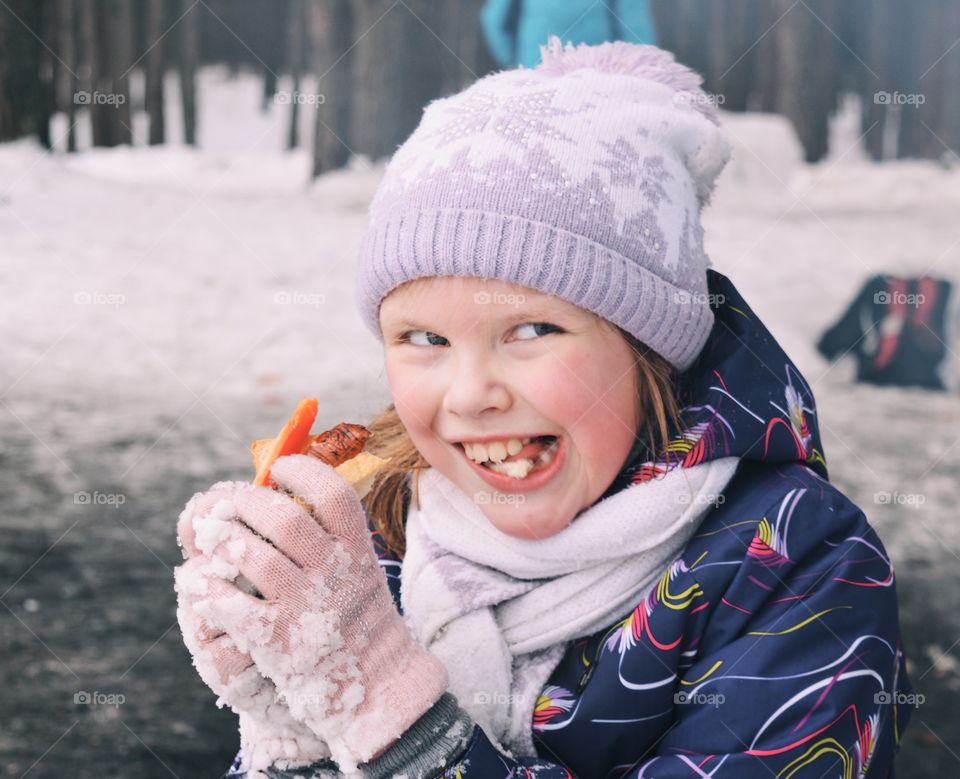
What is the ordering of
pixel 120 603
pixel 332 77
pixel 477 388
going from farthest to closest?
pixel 332 77
pixel 120 603
pixel 477 388

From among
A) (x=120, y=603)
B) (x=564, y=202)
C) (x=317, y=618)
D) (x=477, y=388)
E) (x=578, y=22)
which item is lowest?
(x=120, y=603)

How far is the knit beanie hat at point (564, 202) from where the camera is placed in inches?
51.8

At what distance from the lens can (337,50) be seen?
6324 millimetres

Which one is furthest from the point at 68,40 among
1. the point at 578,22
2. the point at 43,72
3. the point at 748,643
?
the point at 748,643

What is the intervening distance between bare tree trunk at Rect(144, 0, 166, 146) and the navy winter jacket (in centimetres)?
559

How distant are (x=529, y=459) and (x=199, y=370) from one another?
369 cm

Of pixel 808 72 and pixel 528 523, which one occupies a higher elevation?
pixel 808 72

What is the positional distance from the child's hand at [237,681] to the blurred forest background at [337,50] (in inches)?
201

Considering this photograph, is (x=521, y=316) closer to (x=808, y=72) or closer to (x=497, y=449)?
(x=497, y=449)

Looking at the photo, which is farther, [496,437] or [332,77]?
[332,77]

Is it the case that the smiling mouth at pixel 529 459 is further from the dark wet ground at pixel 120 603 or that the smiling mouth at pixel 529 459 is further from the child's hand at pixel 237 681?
the dark wet ground at pixel 120 603

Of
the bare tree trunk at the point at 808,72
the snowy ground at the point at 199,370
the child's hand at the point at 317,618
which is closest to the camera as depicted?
the child's hand at the point at 317,618

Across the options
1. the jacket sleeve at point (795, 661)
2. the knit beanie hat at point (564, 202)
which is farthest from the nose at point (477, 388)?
the jacket sleeve at point (795, 661)

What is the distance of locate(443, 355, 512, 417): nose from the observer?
1299 millimetres
